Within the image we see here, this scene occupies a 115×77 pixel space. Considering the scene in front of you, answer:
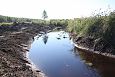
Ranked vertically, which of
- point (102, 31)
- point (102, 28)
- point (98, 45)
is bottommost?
point (98, 45)

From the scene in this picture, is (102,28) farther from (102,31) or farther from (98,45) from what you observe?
(98,45)

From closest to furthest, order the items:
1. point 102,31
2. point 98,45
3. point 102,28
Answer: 1. point 98,45
2. point 102,31
3. point 102,28

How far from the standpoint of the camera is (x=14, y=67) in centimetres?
3278

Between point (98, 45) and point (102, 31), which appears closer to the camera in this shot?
point (98, 45)

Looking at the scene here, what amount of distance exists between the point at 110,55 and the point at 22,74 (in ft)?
65.1

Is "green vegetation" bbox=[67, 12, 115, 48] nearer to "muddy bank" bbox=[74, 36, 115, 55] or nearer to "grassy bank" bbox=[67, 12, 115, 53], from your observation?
"grassy bank" bbox=[67, 12, 115, 53]

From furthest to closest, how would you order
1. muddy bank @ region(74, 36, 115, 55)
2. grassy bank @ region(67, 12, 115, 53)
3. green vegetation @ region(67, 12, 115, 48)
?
green vegetation @ region(67, 12, 115, 48) < grassy bank @ region(67, 12, 115, 53) < muddy bank @ region(74, 36, 115, 55)

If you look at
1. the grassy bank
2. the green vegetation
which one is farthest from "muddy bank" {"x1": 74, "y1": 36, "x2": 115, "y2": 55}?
the green vegetation

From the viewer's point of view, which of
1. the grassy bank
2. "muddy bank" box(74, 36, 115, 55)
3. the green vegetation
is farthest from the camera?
the green vegetation

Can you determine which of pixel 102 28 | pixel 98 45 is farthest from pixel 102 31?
pixel 98 45

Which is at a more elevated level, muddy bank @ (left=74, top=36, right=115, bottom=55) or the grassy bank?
the grassy bank

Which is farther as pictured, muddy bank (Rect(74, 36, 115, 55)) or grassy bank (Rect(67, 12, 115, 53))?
grassy bank (Rect(67, 12, 115, 53))

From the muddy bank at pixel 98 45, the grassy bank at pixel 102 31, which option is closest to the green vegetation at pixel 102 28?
the grassy bank at pixel 102 31

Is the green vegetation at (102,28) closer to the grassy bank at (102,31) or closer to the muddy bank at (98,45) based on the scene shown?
the grassy bank at (102,31)
